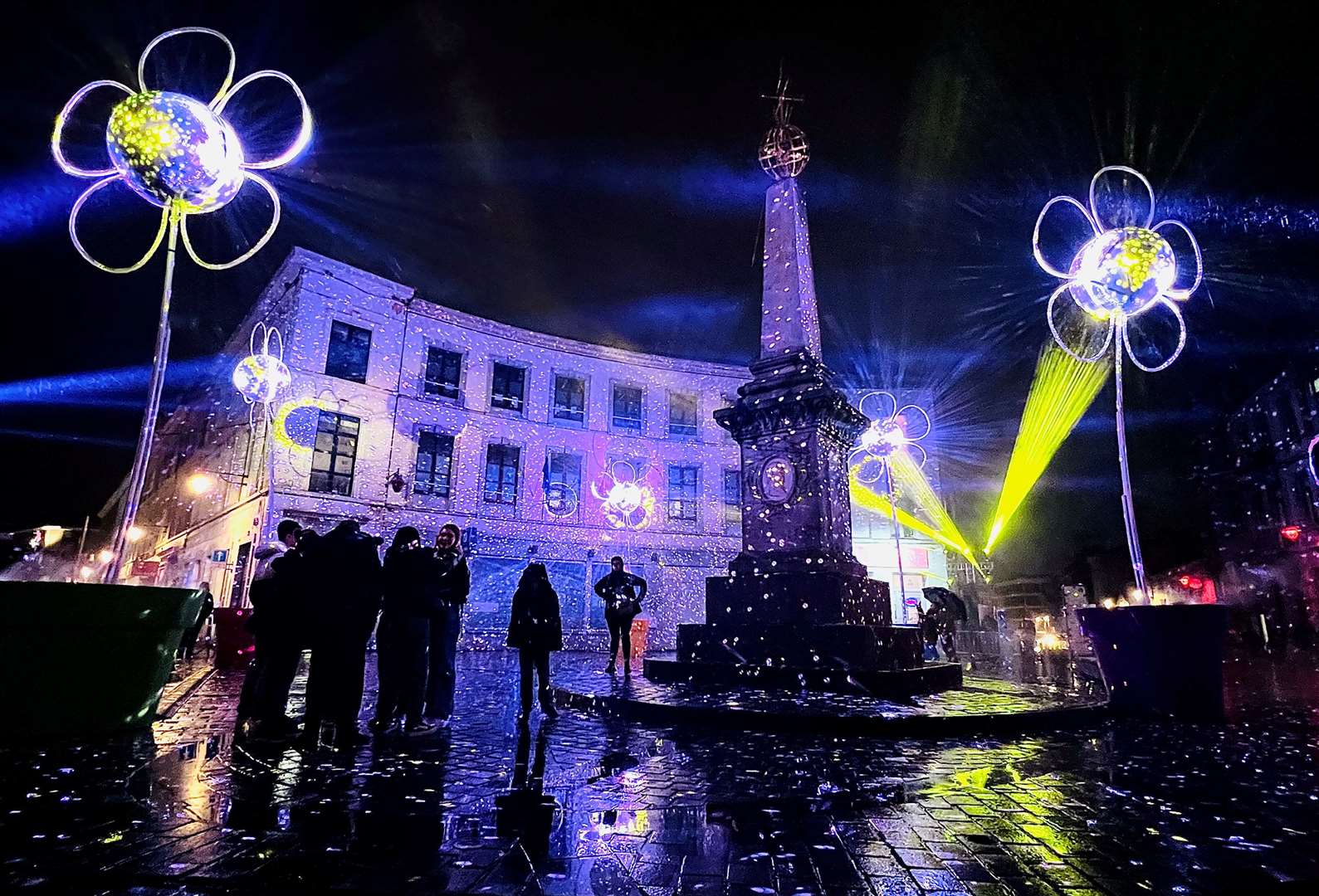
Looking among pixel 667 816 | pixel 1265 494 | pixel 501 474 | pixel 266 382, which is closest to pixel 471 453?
pixel 501 474

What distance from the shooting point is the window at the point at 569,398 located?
2492cm

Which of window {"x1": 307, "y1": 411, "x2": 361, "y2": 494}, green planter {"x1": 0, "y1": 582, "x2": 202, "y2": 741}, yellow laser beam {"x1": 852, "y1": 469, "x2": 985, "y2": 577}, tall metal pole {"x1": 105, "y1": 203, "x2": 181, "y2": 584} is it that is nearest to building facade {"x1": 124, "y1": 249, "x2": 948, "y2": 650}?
window {"x1": 307, "y1": 411, "x2": 361, "y2": 494}

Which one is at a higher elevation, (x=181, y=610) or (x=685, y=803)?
(x=181, y=610)

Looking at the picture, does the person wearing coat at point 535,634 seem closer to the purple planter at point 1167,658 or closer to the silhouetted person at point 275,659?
the silhouetted person at point 275,659

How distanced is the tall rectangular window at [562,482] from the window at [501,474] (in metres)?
1.28

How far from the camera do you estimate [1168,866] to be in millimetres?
2357

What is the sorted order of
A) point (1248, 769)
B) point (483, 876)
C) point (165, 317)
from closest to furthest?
point (483, 876)
point (1248, 769)
point (165, 317)

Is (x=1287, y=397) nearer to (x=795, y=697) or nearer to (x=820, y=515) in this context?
(x=820, y=515)

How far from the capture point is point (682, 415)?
89.7 ft

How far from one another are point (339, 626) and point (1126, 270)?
7.41 meters

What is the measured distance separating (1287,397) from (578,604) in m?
34.4

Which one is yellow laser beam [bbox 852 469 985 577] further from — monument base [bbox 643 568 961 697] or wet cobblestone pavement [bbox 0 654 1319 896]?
wet cobblestone pavement [bbox 0 654 1319 896]

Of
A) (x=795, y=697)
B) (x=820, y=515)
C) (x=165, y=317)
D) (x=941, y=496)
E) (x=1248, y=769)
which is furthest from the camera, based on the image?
(x=941, y=496)

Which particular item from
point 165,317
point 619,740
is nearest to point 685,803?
Result: point 619,740
